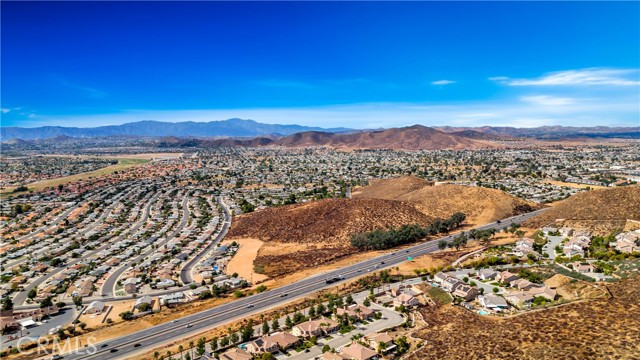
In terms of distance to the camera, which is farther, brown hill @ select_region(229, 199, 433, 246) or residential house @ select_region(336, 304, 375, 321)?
brown hill @ select_region(229, 199, 433, 246)

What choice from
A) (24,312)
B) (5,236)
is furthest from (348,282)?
(5,236)

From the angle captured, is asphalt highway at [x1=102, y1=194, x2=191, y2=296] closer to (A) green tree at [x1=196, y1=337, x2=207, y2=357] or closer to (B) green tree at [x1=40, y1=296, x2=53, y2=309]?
(B) green tree at [x1=40, y1=296, x2=53, y2=309]

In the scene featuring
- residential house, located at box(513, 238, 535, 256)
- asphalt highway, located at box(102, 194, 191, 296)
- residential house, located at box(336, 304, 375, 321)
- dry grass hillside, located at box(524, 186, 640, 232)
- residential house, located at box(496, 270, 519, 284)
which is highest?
dry grass hillside, located at box(524, 186, 640, 232)

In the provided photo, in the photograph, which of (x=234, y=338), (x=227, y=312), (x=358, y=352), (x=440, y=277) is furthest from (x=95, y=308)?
(x=440, y=277)

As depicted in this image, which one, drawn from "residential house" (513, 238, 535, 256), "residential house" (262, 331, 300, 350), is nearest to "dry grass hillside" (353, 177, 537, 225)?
"residential house" (513, 238, 535, 256)

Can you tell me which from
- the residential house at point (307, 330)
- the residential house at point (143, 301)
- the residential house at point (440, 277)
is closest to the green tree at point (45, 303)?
the residential house at point (143, 301)

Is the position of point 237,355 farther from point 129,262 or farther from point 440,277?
point 129,262
